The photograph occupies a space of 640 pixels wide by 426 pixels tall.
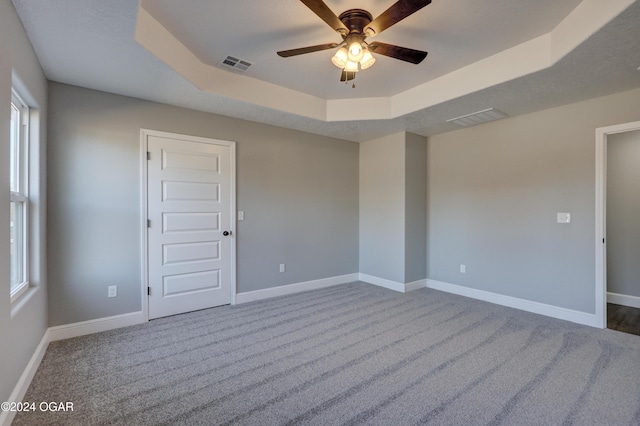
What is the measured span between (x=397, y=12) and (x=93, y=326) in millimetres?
3837

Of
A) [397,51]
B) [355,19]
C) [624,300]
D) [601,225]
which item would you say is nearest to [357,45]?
[355,19]

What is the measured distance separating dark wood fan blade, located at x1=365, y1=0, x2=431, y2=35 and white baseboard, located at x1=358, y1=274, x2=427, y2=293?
3580mm

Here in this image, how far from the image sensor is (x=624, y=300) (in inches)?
156

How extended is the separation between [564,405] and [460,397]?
64 centimetres

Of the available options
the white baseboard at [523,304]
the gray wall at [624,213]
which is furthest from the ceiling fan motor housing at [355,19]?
the gray wall at [624,213]

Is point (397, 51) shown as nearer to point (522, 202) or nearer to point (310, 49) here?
point (310, 49)

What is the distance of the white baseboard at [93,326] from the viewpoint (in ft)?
9.41

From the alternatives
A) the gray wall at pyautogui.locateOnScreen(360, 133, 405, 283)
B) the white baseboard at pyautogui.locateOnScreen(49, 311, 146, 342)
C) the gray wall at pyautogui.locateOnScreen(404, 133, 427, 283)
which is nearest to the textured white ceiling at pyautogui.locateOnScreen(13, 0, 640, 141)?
the gray wall at pyautogui.locateOnScreen(404, 133, 427, 283)

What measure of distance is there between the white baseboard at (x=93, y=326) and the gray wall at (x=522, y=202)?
4.14 m

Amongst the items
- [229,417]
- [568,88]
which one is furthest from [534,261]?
[229,417]

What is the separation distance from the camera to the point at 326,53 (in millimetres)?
2832

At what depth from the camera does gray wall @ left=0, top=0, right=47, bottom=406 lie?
1705mm

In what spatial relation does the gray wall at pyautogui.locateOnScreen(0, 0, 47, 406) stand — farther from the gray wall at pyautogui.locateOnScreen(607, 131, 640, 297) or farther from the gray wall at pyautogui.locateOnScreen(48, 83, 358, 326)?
the gray wall at pyautogui.locateOnScreen(607, 131, 640, 297)

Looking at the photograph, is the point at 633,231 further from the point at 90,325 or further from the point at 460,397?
the point at 90,325
